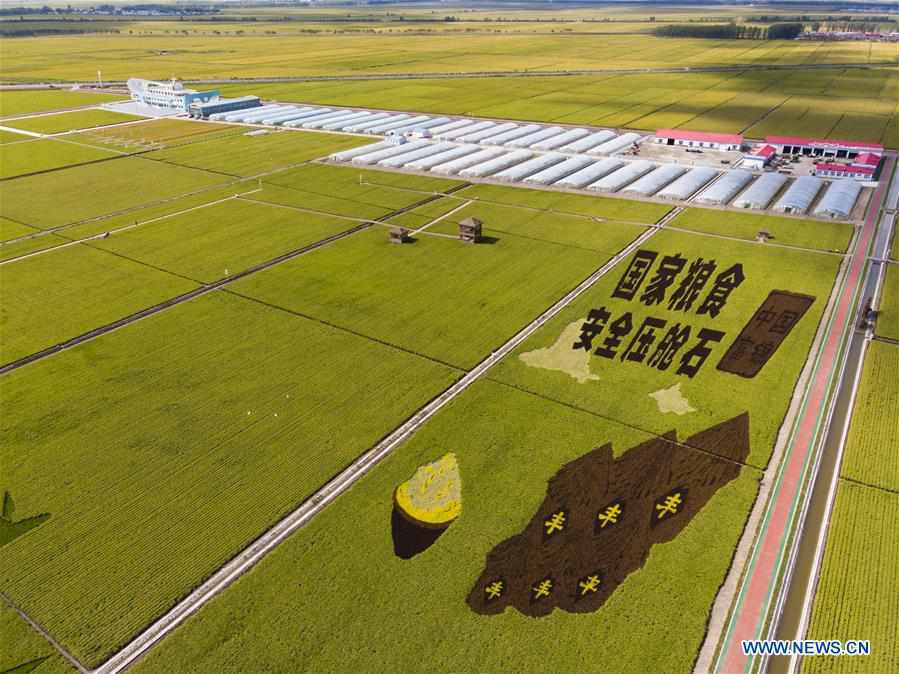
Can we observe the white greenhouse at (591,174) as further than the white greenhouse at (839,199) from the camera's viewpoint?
Yes

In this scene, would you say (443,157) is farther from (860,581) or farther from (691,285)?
(860,581)

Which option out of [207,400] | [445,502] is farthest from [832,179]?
[207,400]

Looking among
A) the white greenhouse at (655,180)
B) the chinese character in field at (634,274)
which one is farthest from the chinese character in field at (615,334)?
the white greenhouse at (655,180)

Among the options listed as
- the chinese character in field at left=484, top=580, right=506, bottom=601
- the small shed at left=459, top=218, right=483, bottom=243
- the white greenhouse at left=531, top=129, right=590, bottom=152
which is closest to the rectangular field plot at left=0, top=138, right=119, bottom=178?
A: the small shed at left=459, top=218, right=483, bottom=243

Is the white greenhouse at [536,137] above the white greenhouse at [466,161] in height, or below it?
above

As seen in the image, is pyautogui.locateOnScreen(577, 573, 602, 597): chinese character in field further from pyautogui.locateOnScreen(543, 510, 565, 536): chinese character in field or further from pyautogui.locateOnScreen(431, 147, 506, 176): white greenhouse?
pyautogui.locateOnScreen(431, 147, 506, 176): white greenhouse

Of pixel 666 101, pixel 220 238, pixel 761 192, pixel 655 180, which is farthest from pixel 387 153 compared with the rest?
pixel 666 101

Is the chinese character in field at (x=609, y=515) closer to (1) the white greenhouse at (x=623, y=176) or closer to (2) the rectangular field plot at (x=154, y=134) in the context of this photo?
(1) the white greenhouse at (x=623, y=176)
